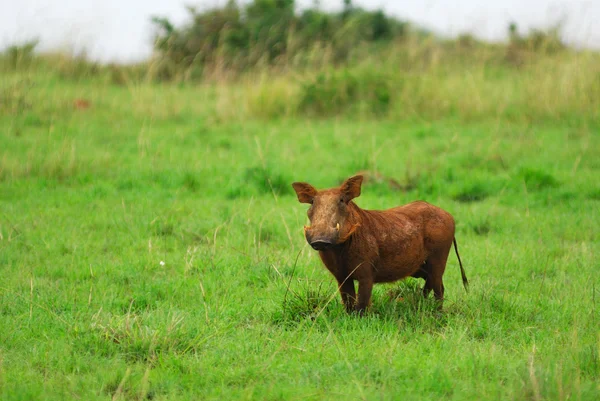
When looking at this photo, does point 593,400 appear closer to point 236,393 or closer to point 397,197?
point 236,393

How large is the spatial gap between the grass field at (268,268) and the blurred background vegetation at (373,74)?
31.0 inches

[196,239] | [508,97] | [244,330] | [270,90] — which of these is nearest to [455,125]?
[508,97]

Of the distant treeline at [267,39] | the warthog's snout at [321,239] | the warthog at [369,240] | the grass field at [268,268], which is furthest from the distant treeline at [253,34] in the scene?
the warthog's snout at [321,239]

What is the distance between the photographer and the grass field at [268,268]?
3.59m

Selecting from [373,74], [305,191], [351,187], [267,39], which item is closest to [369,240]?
[351,187]

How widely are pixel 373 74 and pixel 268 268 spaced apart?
24.6 ft

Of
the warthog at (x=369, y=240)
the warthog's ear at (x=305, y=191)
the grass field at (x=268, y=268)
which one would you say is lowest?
the grass field at (x=268, y=268)

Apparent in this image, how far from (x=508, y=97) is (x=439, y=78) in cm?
144

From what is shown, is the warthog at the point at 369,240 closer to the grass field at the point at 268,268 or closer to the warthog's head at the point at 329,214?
the warthog's head at the point at 329,214

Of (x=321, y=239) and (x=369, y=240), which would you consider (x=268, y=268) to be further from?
(x=321, y=239)

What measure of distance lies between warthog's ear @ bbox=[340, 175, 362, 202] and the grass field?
1.99ft

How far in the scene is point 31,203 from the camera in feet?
23.0

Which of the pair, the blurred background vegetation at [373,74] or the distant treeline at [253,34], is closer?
the blurred background vegetation at [373,74]

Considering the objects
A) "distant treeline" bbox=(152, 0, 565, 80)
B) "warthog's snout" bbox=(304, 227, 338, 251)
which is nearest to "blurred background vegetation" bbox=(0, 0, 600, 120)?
"distant treeline" bbox=(152, 0, 565, 80)
